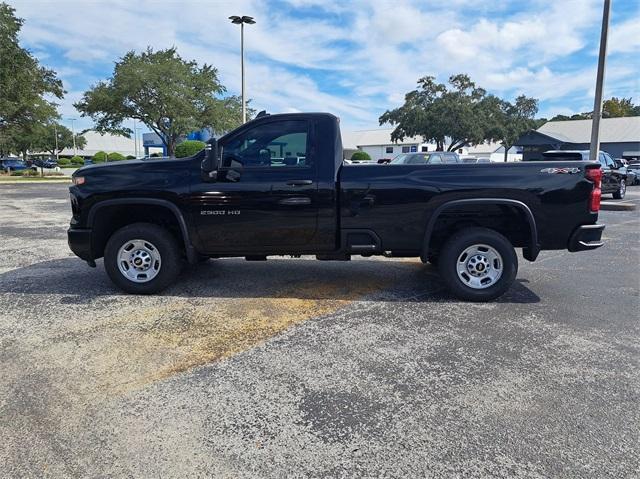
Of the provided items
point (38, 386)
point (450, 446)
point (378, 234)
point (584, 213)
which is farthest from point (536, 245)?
point (38, 386)

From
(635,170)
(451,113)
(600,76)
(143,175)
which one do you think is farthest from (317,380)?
(451,113)

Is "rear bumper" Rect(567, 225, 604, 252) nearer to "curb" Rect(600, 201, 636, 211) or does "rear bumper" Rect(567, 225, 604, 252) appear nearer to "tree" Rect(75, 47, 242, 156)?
"curb" Rect(600, 201, 636, 211)

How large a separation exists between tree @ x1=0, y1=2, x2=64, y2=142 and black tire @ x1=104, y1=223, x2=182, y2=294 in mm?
30690

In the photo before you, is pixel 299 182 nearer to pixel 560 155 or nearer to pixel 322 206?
pixel 322 206

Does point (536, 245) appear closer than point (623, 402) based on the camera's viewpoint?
No

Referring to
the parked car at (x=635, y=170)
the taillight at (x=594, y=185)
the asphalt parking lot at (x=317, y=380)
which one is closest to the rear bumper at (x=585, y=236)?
the taillight at (x=594, y=185)

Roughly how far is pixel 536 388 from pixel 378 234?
2414 mm

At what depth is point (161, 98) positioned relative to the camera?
3528cm

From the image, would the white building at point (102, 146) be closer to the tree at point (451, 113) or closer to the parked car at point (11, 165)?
the parked car at point (11, 165)

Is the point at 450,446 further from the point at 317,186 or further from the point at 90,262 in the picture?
the point at 90,262

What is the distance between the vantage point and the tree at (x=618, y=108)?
89.8 m

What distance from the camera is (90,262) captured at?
568cm

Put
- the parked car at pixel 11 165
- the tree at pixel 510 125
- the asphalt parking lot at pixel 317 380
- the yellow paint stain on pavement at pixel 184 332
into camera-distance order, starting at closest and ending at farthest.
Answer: the asphalt parking lot at pixel 317 380 → the yellow paint stain on pavement at pixel 184 332 → the parked car at pixel 11 165 → the tree at pixel 510 125

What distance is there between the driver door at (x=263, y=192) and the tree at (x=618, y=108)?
3984 inches
